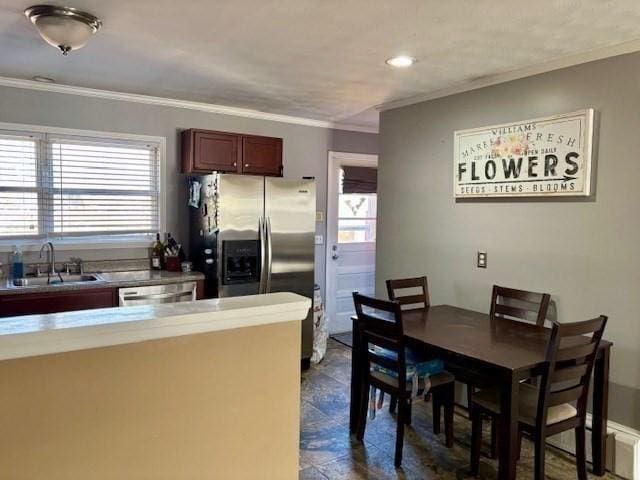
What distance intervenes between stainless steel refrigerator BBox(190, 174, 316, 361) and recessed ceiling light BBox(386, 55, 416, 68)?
1.50m

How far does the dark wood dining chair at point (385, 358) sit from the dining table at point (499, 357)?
0.06 metres

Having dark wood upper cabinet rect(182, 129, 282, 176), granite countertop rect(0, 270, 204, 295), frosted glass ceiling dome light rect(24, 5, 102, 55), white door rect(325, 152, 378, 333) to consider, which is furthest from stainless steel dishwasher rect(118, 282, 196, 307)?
white door rect(325, 152, 378, 333)

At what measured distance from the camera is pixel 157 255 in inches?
165

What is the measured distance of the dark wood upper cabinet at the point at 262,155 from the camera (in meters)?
4.36

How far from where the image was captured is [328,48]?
8.93 feet

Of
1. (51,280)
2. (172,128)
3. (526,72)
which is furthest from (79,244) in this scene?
(526,72)

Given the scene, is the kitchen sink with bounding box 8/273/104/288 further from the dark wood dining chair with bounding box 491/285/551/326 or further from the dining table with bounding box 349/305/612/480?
the dark wood dining chair with bounding box 491/285/551/326

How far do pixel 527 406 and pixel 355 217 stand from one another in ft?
11.1

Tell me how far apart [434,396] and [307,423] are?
2.85ft

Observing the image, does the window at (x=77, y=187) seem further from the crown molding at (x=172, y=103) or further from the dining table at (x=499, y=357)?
the dining table at (x=499, y=357)

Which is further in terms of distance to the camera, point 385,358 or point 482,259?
point 482,259

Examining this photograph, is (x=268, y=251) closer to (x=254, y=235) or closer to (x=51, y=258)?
(x=254, y=235)

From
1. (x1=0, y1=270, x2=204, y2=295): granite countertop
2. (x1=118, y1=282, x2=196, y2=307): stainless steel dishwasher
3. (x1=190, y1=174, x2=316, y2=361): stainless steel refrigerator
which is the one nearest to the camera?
(x1=0, y1=270, x2=204, y2=295): granite countertop

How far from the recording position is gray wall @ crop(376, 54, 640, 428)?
2.68 metres
